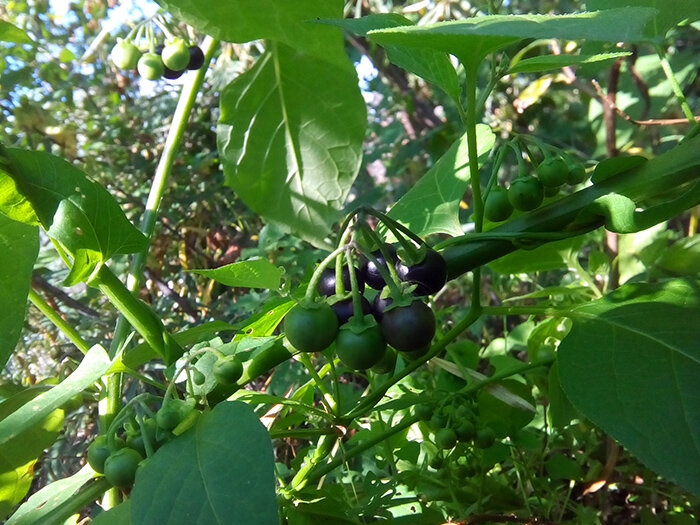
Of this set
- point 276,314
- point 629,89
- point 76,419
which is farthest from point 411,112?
point 276,314

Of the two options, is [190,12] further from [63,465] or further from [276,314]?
[63,465]

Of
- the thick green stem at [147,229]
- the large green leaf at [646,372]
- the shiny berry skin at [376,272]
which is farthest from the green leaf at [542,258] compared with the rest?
the thick green stem at [147,229]

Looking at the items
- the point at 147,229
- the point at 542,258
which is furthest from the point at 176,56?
the point at 542,258

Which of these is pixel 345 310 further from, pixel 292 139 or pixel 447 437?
pixel 292 139

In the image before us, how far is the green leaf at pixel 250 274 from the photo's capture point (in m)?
0.46

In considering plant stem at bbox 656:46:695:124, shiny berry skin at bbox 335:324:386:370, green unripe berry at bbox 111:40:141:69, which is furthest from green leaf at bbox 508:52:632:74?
green unripe berry at bbox 111:40:141:69

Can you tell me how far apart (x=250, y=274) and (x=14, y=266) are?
0.18 meters

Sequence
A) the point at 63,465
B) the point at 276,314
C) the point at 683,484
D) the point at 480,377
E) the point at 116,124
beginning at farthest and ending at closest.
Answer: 1. the point at 116,124
2. the point at 63,465
3. the point at 480,377
4. the point at 276,314
5. the point at 683,484

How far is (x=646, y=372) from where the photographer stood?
1.49 feet

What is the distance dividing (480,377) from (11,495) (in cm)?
47

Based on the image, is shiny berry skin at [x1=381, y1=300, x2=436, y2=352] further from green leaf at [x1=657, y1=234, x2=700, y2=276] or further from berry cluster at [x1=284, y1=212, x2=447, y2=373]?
green leaf at [x1=657, y1=234, x2=700, y2=276]

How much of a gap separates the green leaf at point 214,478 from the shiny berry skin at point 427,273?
141mm

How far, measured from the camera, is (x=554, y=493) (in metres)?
0.69

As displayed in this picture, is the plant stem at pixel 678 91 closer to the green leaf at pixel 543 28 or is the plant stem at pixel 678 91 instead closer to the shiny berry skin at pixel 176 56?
the green leaf at pixel 543 28
